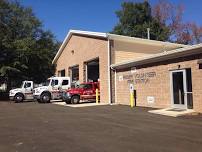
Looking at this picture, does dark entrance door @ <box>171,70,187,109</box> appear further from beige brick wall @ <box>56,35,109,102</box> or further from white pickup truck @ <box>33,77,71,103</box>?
white pickup truck @ <box>33,77,71,103</box>

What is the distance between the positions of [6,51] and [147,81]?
83.8 feet

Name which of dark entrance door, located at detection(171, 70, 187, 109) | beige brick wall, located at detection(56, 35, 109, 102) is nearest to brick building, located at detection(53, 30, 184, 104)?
beige brick wall, located at detection(56, 35, 109, 102)

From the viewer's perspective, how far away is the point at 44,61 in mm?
45719

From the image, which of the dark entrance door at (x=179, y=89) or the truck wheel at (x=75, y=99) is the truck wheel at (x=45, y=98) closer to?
the truck wheel at (x=75, y=99)

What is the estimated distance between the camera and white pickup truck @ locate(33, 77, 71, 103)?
3209 centimetres

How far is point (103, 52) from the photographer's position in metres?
28.6

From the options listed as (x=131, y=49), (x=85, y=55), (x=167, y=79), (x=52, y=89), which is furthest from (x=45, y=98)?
A: (x=167, y=79)

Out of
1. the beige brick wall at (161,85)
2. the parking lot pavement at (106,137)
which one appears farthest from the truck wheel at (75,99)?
the parking lot pavement at (106,137)

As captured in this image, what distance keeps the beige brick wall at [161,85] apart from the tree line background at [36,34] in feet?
67.0

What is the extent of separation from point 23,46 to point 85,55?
12568mm

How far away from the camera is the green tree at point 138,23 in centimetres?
5347

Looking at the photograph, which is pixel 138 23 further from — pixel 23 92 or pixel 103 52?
pixel 103 52

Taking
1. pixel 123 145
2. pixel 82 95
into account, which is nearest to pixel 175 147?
pixel 123 145

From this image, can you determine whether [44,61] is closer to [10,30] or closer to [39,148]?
[10,30]
